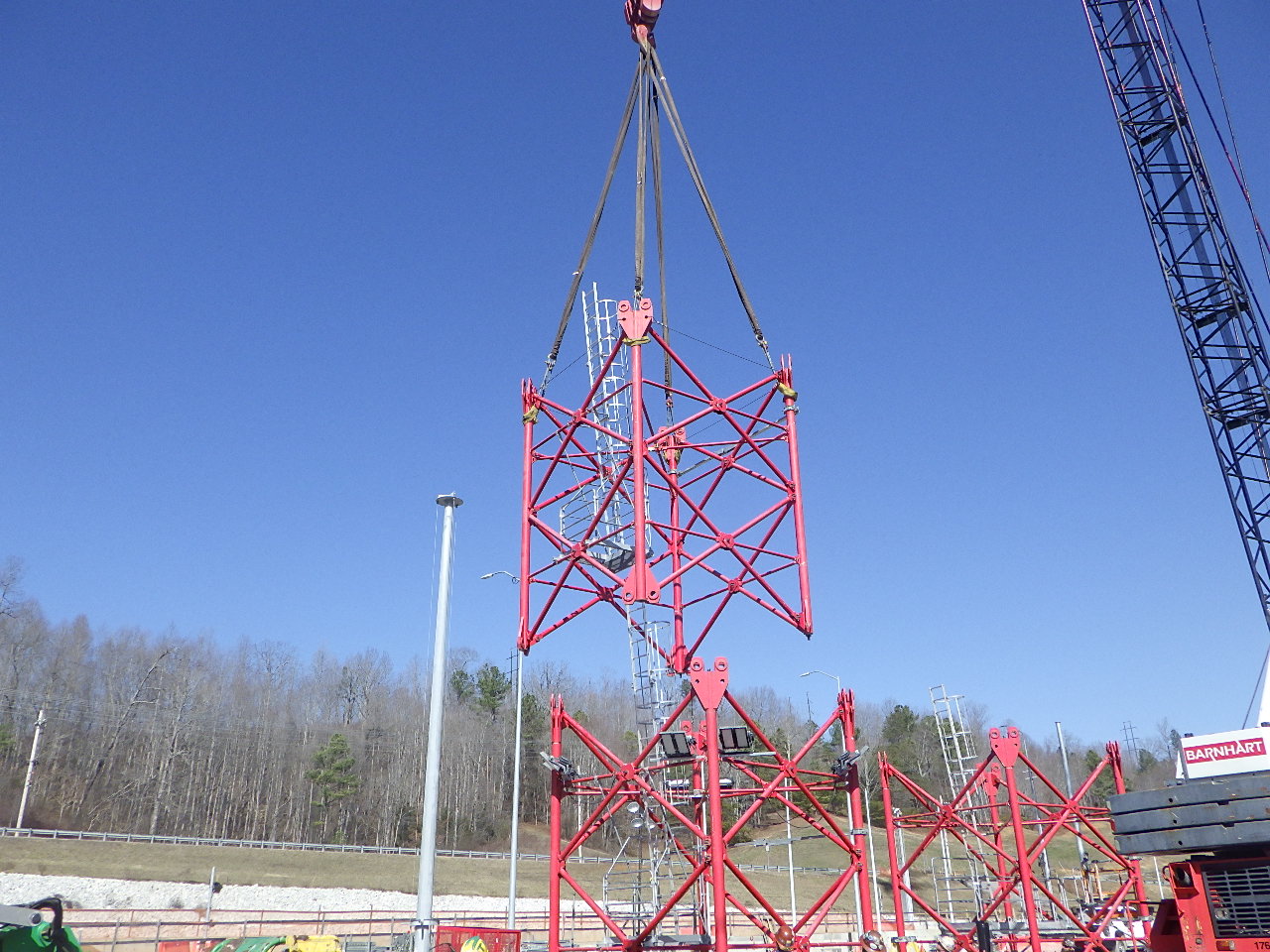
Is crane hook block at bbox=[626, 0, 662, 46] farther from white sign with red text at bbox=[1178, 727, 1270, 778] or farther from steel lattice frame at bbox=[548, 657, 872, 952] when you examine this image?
white sign with red text at bbox=[1178, 727, 1270, 778]

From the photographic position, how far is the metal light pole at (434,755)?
58.4 ft

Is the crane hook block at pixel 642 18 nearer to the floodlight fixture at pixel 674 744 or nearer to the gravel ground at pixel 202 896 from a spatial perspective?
the floodlight fixture at pixel 674 744

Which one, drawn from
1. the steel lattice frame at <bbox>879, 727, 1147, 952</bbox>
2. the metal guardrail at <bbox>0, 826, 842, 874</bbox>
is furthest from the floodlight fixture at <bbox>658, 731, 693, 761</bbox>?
the metal guardrail at <bbox>0, 826, 842, 874</bbox>

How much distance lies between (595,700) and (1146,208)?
273 ft

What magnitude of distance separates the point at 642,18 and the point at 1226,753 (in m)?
19.8

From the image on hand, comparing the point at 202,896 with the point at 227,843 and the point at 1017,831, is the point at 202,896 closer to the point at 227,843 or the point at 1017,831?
the point at 227,843

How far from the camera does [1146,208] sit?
1767 inches

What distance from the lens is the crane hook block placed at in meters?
23.6

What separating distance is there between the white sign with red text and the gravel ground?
40.9m

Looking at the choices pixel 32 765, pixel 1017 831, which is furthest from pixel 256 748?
pixel 1017 831

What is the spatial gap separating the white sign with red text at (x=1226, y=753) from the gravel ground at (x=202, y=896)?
40.9m

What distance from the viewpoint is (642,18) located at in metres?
23.8

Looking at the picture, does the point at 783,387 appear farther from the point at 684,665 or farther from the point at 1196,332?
the point at 1196,332

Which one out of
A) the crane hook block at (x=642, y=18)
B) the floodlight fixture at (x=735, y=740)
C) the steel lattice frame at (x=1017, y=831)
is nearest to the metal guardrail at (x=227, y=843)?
the steel lattice frame at (x=1017, y=831)
